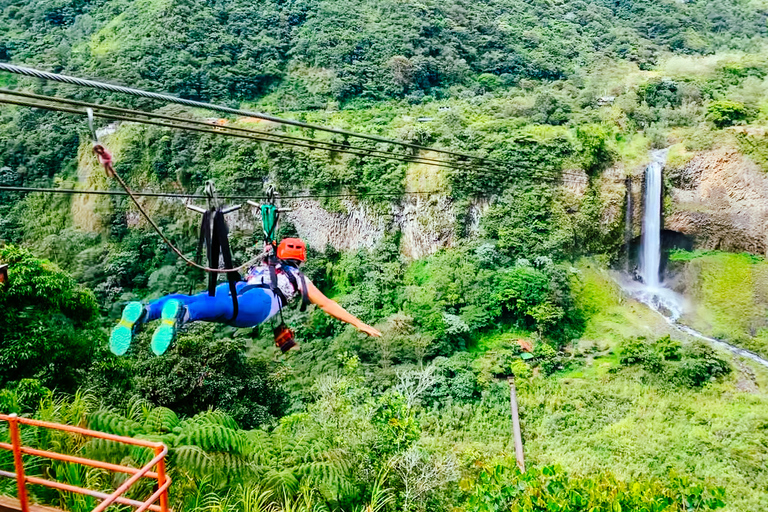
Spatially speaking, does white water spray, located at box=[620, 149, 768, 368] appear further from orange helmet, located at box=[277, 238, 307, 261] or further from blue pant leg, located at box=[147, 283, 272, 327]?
blue pant leg, located at box=[147, 283, 272, 327]

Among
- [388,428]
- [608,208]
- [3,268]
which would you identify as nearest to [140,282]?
[3,268]

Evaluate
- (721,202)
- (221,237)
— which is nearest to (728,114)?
(721,202)

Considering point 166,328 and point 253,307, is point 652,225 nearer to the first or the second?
point 253,307

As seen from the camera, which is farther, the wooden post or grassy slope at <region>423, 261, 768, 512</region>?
the wooden post

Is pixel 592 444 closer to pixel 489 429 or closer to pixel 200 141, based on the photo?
pixel 489 429

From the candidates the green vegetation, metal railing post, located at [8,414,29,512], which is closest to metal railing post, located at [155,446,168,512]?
metal railing post, located at [8,414,29,512]

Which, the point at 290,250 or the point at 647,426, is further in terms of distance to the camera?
the point at 647,426

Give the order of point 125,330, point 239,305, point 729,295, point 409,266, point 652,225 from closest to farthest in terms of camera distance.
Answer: point 125,330 → point 239,305 → point 729,295 → point 409,266 → point 652,225
